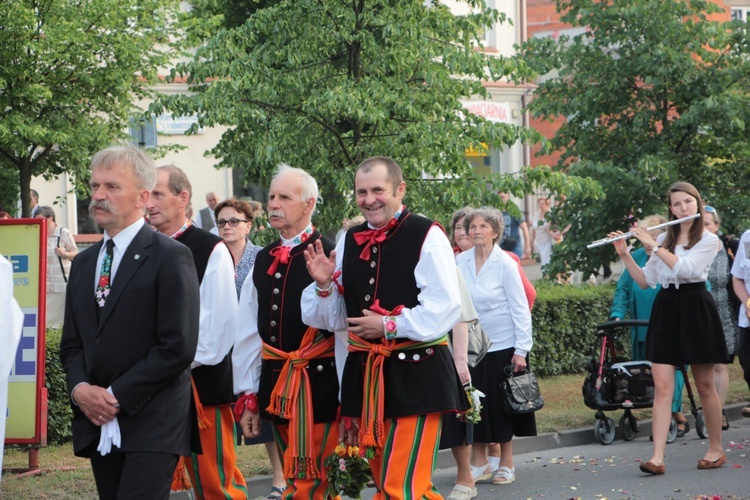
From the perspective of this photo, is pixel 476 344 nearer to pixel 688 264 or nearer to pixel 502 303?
pixel 502 303

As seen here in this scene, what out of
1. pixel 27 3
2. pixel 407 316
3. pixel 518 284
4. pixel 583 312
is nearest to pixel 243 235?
pixel 518 284

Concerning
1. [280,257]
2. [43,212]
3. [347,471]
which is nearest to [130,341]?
[347,471]

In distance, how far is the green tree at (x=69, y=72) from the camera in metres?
16.2

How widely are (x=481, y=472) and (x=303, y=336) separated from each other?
320 centimetres

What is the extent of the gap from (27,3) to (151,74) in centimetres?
220

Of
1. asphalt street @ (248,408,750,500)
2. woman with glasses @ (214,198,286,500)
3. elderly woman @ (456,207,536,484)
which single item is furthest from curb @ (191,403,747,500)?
woman with glasses @ (214,198,286,500)

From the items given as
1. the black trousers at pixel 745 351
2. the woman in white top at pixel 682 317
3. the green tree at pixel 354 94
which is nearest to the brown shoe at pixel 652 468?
the woman in white top at pixel 682 317

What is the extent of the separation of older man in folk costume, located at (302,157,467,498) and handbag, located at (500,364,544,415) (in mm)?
2861

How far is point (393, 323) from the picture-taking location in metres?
5.82

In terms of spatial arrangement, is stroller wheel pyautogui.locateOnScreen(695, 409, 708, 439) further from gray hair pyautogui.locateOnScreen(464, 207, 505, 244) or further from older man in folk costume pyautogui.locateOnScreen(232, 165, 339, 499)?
older man in folk costume pyautogui.locateOnScreen(232, 165, 339, 499)

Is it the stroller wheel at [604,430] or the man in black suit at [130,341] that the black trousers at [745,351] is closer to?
the stroller wheel at [604,430]

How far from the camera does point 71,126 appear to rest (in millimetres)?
17234

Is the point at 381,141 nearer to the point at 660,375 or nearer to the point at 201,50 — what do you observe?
the point at 201,50

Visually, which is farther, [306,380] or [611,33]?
[611,33]
